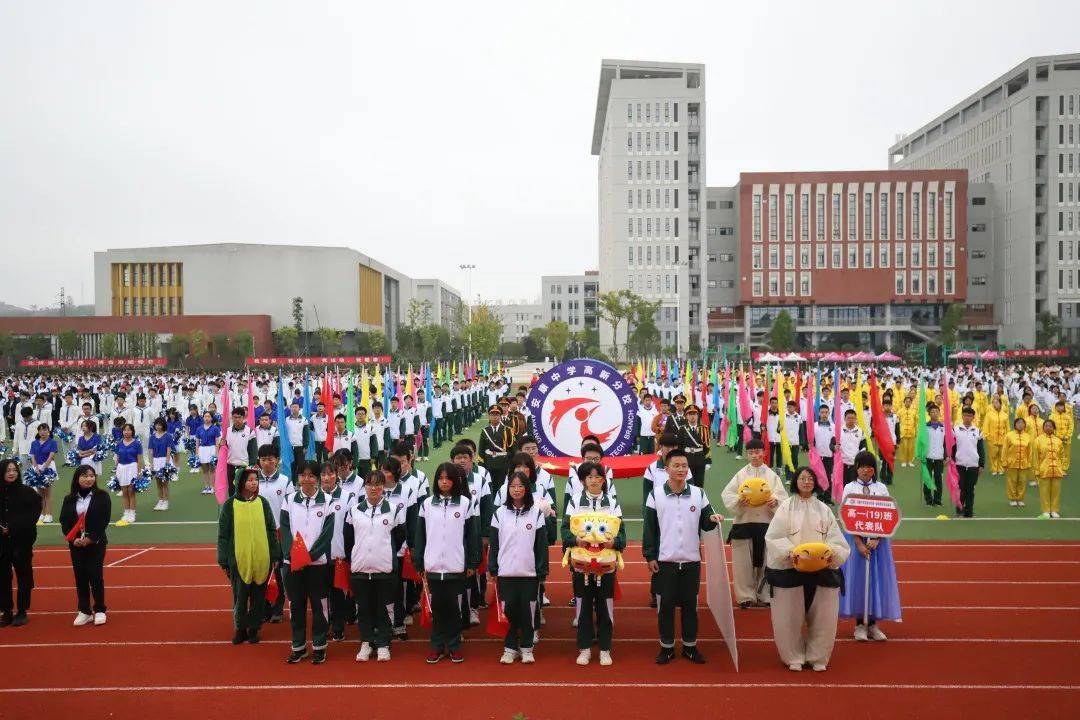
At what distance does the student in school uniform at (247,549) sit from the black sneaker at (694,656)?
11.8 ft

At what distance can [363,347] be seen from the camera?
7394 cm

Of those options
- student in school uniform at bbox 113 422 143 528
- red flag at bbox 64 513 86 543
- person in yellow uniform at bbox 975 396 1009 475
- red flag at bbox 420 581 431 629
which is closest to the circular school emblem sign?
red flag at bbox 420 581 431 629

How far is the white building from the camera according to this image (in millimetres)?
72875

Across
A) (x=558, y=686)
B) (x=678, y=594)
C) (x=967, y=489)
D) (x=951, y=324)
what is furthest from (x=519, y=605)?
(x=951, y=324)

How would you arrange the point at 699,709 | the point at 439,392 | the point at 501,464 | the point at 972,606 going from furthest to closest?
the point at 439,392 < the point at 501,464 < the point at 972,606 < the point at 699,709

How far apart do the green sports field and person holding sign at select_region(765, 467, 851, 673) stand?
5.18 metres

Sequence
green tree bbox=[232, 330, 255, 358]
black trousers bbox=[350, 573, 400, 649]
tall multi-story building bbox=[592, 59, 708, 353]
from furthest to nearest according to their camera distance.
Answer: tall multi-story building bbox=[592, 59, 708, 353]
green tree bbox=[232, 330, 255, 358]
black trousers bbox=[350, 573, 400, 649]

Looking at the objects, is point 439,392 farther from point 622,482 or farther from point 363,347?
point 363,347

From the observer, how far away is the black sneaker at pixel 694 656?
6359 millimetres

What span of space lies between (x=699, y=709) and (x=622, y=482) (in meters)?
10.4

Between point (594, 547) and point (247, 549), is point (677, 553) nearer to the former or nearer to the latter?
point (594, 547)

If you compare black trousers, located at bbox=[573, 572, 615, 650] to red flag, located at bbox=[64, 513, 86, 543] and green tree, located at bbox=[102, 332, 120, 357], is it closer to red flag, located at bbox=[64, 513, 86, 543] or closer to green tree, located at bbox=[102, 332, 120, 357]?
red flag, located at bbox=[64, 513, 86, 543]

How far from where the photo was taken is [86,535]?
24.0 feet

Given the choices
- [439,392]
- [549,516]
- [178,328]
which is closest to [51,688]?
[549,516]
